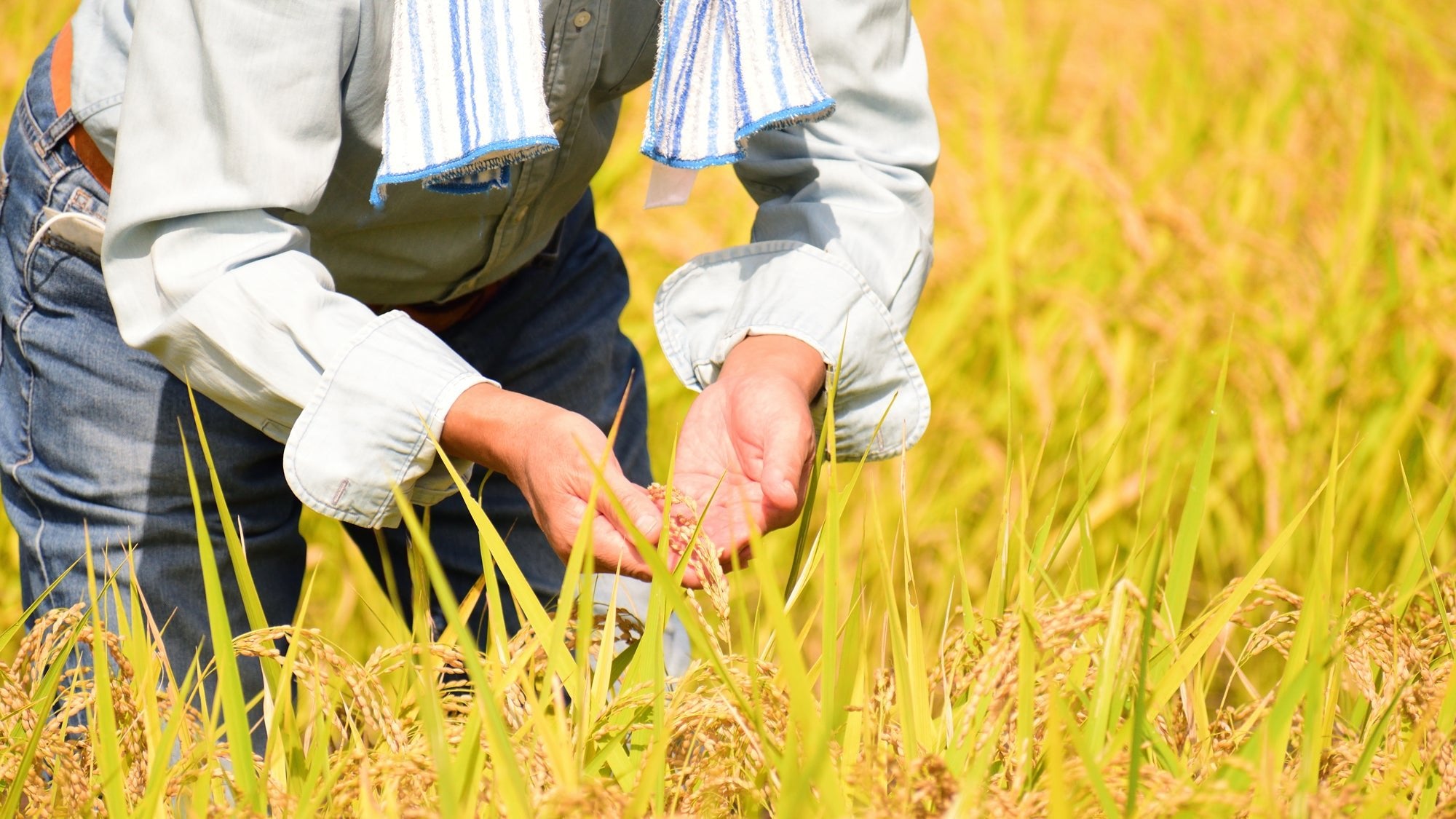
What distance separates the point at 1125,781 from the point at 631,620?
428 mm

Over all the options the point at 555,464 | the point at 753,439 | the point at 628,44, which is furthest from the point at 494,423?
the point at 628,44

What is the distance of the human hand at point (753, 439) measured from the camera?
2.73ft

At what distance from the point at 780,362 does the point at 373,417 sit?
300 millimetres

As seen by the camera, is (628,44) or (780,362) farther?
(628,44)

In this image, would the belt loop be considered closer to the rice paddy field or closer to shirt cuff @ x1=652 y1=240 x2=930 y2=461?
the rice paddy field

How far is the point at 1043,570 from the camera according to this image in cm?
91

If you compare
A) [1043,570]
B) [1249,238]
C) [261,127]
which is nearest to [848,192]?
[1043,570]

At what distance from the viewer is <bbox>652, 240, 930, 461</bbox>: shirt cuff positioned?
3.21ft

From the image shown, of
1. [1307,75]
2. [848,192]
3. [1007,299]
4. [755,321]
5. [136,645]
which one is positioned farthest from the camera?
[1307,75]

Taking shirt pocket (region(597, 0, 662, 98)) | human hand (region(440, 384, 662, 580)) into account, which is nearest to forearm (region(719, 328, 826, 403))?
human hand (region(440, 384, 662, 580))

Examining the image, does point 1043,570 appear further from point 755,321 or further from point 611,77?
point 611,77

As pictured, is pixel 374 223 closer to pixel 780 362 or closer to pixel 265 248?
pixel 265 248

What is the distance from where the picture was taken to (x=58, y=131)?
1029mm

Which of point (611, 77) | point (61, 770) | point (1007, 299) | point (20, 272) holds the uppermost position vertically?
point (611, 77)
